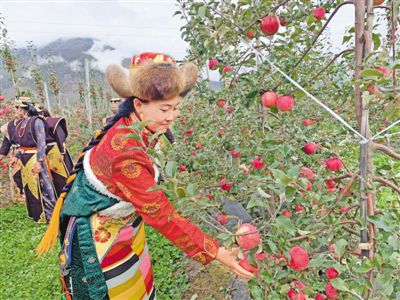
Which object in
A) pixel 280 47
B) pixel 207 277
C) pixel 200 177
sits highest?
pixel 280 47

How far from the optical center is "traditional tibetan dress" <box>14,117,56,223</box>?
3.49 m

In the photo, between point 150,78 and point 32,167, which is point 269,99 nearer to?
point 150,78

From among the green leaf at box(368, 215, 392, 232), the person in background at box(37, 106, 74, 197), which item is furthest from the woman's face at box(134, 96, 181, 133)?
the person in background at box(37, 106, 74, 197)

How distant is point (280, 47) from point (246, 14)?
0.97 ft

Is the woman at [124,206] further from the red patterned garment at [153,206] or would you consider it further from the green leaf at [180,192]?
the green leaf at [180,192]

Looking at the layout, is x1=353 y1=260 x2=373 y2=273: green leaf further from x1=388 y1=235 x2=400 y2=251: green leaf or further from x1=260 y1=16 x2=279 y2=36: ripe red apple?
x1=260 y1=16 x2=279 y2=36: ripe red apple

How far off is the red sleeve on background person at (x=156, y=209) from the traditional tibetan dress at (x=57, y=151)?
2.88 meters

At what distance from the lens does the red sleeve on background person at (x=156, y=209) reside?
107cm

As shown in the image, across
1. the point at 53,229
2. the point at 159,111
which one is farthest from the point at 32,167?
the point at 159,111

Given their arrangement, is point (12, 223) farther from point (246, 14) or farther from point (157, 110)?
point (246, 14)

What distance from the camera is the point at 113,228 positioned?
4.30 ft

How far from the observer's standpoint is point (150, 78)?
3.71ft

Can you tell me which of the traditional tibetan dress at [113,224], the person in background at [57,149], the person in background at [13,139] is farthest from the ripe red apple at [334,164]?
the person in background at [13,139]

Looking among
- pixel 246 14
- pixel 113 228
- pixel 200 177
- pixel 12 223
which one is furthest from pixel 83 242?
pixel 12 223
